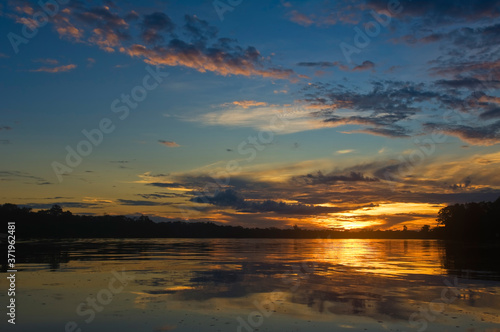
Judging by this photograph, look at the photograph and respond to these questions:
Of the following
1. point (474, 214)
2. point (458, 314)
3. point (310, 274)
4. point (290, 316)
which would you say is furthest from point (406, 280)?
point (474, 214)

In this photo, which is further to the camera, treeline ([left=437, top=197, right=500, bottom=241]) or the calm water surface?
treeline ([left=437, top=197, right=500, bottom=241])

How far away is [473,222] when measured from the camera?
145 metres

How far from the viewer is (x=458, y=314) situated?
646 inches

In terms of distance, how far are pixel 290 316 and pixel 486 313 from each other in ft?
25.8

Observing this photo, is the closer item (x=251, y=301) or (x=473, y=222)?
(x=251, y=301)

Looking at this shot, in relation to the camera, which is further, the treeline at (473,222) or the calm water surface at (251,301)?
the treeline at (473,222)

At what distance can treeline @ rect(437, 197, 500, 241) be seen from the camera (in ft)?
443

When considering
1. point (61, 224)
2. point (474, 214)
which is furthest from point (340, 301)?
point (61, 224)

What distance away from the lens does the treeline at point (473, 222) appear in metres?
135

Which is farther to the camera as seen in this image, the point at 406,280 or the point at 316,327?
the point at 406,280

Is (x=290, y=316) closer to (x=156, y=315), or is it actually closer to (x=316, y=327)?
(x=316, y=327)

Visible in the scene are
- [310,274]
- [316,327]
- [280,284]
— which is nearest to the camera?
[316,327]

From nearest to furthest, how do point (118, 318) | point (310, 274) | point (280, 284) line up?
point (118, 318), point (280, 284), point (310, 274)

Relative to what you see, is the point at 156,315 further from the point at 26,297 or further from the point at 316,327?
the point at 26,297
